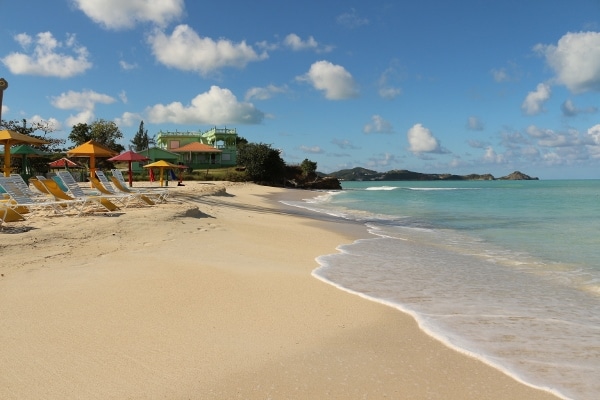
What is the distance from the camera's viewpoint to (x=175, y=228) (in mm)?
8992

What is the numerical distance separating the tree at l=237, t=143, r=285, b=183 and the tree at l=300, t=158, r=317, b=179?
24.6 feet

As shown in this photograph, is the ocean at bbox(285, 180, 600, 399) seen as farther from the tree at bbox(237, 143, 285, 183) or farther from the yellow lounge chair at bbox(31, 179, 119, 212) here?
the tree at bbox(237, 143, 285, 183)

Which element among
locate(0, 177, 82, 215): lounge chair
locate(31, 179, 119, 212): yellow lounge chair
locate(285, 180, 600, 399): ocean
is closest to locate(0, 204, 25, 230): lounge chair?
locate(0, 177, 82, 215): lounge chair

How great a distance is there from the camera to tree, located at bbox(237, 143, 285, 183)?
166 ft

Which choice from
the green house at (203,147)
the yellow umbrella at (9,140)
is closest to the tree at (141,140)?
the green house at (203,147)

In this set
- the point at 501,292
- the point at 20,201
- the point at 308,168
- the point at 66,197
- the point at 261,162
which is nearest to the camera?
the point at 501,292

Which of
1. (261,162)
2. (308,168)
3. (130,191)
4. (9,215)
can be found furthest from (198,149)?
(9,215)

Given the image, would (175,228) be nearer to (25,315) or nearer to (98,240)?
(98,240)

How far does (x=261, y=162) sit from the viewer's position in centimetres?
5066

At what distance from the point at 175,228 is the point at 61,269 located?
11.7ft

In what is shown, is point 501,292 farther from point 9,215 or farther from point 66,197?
point 66,197

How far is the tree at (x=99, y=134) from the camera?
53250 mm

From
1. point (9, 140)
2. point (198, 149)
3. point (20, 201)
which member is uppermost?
point (198, 149)

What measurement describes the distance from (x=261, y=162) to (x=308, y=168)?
12274 mm
